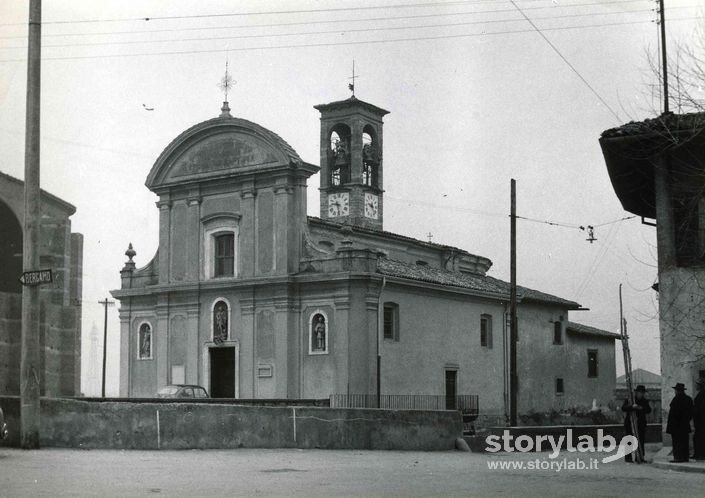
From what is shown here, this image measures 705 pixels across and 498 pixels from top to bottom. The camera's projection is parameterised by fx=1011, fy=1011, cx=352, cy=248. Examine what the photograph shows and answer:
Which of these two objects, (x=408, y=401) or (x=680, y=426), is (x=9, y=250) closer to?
(x=680, y=426)

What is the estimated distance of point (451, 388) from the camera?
38.5 meters

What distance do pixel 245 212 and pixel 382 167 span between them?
19143 mm

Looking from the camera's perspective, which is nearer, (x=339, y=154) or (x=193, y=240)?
(x=193, y=240)

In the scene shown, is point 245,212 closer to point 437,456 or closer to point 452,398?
point 452,398

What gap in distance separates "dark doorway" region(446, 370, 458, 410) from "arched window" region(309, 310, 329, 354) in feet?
19.2

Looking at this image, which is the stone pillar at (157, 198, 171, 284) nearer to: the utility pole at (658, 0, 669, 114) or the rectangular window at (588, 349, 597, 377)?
the rectangular window at (588, 349, 597, 377)

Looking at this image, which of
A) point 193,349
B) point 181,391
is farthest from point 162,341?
point 181,391

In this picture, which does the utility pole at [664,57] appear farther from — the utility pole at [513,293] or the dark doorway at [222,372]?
the dark doorway at [222,372]

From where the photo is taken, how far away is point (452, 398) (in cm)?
3841

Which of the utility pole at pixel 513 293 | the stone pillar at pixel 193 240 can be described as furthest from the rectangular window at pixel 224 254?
the utility pole at pixel 513 293

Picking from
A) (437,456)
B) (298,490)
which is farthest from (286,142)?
(298,490)

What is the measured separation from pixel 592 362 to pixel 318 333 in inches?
739

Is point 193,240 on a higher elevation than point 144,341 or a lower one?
higher

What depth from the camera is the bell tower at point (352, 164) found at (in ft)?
173
